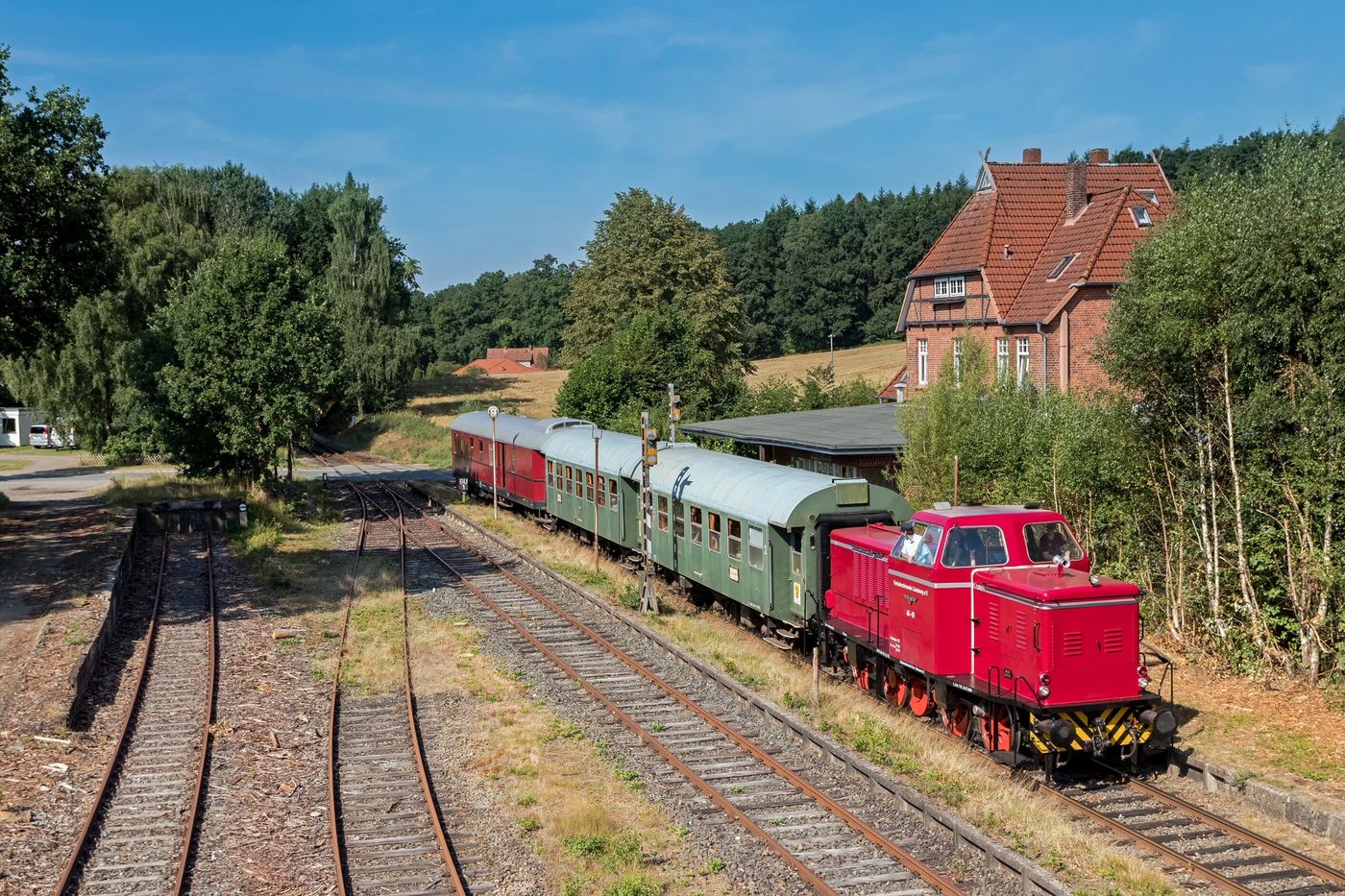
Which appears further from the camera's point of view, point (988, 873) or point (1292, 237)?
point (1292, 237)

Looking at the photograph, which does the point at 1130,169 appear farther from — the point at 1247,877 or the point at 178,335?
the point at 1247,877

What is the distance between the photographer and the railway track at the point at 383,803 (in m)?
11.4

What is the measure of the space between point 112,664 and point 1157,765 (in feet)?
56.0

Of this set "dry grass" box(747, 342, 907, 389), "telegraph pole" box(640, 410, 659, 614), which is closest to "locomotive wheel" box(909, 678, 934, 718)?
"telegraph pole" box(640, 410, 659, 614)

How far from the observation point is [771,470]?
70.5ft

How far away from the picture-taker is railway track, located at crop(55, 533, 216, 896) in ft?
38.2

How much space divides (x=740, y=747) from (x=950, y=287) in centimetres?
3246

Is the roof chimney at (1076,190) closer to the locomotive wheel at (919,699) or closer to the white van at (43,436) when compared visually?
the locomotive wheel at (919,699)

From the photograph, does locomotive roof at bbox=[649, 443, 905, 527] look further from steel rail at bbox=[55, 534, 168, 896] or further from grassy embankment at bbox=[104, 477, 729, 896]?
steel rail at bbox=[55, 534, 168, 896]

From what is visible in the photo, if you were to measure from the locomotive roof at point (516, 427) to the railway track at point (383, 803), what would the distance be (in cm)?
1656

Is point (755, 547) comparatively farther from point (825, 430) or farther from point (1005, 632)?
point (825, 430)

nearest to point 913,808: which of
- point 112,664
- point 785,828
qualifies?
point 785,828

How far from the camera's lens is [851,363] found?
3952 inches

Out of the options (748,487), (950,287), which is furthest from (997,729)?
(950,287)
